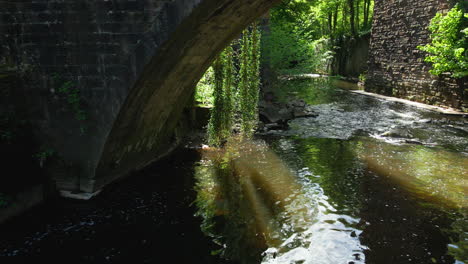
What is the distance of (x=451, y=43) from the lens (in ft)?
35.9

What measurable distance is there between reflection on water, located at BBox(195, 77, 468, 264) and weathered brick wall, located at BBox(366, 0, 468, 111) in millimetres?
3554

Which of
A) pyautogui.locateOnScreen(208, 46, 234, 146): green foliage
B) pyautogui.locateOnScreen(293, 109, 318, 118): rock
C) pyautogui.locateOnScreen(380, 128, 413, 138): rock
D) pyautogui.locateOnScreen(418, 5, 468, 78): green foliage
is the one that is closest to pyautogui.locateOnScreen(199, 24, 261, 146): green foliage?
pyautogui.locateOnScreen(208, 46, 234, 146): green foliage

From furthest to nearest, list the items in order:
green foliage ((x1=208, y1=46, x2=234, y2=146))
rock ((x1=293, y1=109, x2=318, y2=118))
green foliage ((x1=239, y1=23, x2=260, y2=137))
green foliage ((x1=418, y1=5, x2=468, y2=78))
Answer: rock ((x1=293, y1=109, x2=318, y2=118))
green foliage ((x1=418, y1=5, x2=468, y2=78))
green foliage ((x1=239, y1=23, x2=260, y2=137))
green foliage ((x1=208, y1=46, x2=234, y2=146))

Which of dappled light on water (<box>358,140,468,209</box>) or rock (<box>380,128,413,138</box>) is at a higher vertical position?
rock (<box>380,128,413,138</box>)

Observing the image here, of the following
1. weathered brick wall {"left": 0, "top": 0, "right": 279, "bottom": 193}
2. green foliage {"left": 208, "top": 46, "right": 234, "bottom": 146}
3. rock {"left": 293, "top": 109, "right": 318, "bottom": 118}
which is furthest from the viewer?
rock {"left": 293, "top": 109, "right": 318, "bottom": 118}

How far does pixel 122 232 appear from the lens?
4133 millimetres

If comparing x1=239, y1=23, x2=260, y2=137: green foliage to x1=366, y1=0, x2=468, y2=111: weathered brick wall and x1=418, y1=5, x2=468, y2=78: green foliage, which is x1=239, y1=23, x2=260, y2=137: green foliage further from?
x1=366, y1=0, x2=468, y2=111: weathered brick wall

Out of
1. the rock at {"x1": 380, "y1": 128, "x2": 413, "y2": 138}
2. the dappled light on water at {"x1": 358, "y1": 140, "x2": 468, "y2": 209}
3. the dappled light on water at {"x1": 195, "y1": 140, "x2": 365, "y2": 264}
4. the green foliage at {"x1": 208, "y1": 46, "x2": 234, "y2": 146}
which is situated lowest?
the dappled light on water at {"x1": 195, "y1": 140, "x2": 365, "y2": 264}

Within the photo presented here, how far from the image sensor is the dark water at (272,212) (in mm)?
3684

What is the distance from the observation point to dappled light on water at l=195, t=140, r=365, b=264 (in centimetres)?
365

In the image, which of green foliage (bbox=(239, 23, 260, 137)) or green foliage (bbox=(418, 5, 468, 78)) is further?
green foliage (bbox=(418, 5, 468, 78))

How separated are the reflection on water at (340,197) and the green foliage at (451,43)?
278cm

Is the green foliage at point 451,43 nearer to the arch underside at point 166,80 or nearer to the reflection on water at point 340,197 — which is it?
the reflection on water at point 340,197

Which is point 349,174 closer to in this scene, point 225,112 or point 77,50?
point 225,112
